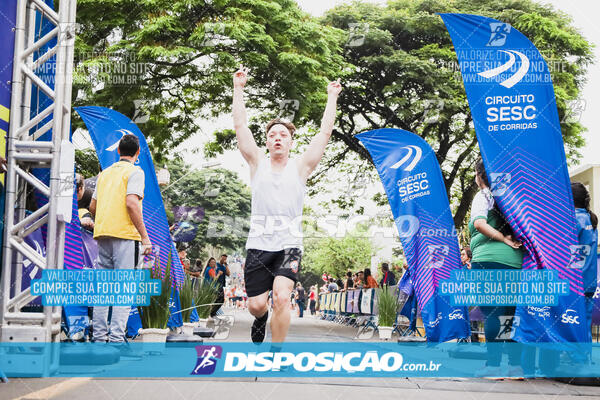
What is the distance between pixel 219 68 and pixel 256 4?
1.82m

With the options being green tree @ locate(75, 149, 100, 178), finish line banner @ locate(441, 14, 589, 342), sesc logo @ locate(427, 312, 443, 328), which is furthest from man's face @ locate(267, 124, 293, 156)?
green tree @ locate(75, 149, 100, 178)

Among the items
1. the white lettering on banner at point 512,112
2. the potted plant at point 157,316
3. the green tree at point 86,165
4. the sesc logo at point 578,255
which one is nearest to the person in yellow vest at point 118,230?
the potted plant at point 157,316

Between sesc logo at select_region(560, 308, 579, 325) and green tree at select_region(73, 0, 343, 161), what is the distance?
1019 centimetres

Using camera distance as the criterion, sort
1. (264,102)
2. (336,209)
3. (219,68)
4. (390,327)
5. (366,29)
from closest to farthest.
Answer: (390,327), (219,68), (264,102), (366,29), (336,209)

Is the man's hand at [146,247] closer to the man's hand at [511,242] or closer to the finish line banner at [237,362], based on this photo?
the finish line banner at [237,362]

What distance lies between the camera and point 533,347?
5.57m

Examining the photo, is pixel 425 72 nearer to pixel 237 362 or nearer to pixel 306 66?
pixel 306 66

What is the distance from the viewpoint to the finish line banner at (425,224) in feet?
26.4

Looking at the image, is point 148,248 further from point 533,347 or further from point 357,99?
point 357,99

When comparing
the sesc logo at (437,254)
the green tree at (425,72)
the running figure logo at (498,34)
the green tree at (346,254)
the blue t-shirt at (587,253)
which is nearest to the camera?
the blue t-shirt at (587,253)

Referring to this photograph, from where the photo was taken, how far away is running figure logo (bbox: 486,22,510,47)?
614 centimetres

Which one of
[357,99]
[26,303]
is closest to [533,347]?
[26,303]

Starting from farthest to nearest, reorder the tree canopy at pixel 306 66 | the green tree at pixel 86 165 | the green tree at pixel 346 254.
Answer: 1. the green tree at pixel 346 254
2. the green tree at pixel 86 165
3. the tree canopy at pixel 306 66

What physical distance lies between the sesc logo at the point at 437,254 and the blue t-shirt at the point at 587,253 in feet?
8.17
